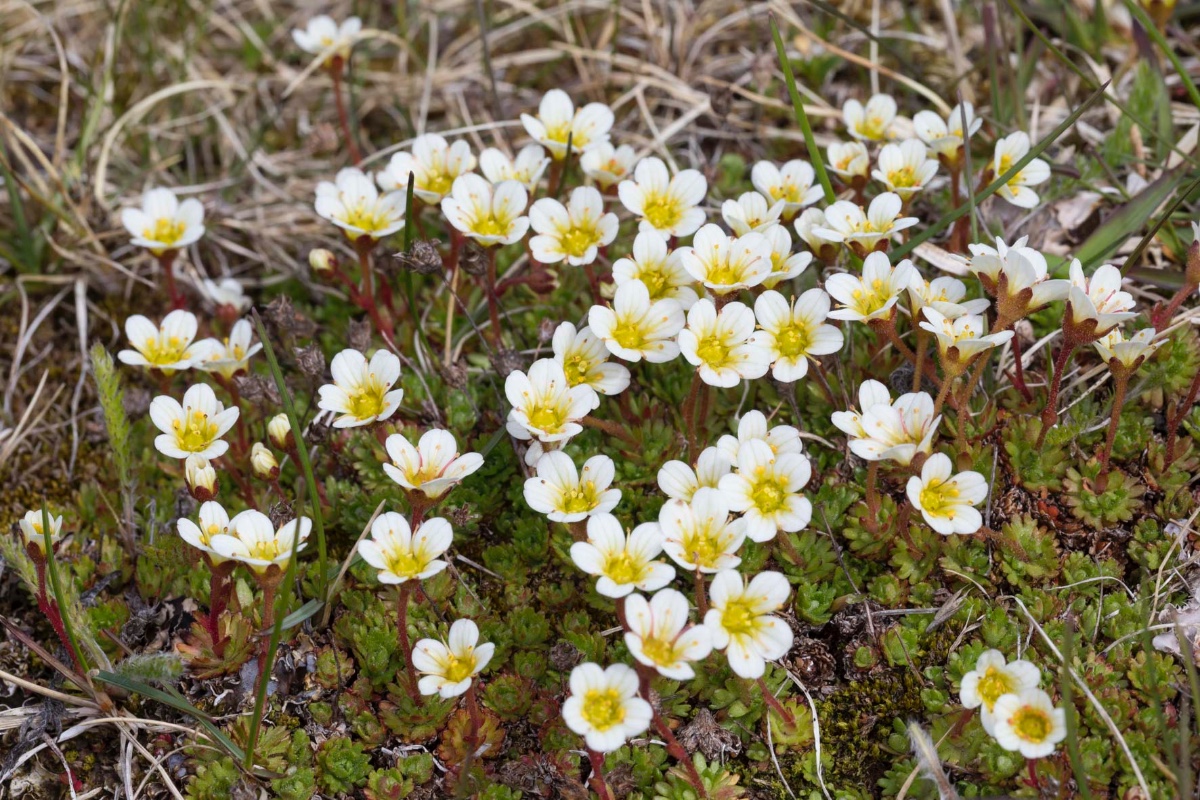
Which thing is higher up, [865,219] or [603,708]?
[865,219]

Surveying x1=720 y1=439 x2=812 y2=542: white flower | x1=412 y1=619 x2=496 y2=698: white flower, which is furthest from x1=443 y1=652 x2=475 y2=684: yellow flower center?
x1=720 y1=439 x2=812 y2=542: white flower

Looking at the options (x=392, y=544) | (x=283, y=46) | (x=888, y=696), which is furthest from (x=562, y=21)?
(x=888, y=696)

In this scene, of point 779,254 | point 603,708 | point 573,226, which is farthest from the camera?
point 573,226

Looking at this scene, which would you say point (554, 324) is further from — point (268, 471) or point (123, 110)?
point (123, 110)

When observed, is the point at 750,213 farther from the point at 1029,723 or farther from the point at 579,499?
the point at 1029,723

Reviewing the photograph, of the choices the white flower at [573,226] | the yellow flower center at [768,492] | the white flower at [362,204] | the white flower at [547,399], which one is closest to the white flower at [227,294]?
the white flower at [362,204]

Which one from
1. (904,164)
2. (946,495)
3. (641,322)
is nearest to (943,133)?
(904,164)

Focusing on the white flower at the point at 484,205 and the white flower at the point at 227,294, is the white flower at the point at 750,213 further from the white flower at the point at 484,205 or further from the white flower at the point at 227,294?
the white flower at the point at 227,294
